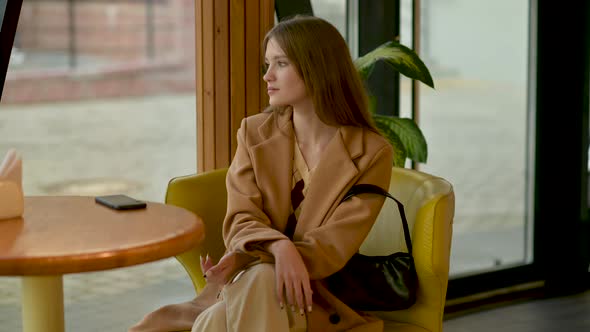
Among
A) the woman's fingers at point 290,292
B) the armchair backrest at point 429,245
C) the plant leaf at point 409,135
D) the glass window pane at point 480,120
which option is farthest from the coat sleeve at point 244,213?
the glass window pane at point 480,120

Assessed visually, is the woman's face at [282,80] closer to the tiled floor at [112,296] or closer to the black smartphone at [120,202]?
the black smartphone at [120,202]

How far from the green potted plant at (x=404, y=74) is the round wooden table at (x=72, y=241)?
1.07 m

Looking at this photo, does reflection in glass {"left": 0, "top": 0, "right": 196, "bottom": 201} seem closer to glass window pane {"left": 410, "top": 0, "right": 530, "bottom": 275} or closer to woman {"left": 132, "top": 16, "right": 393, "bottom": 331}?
glass window pane {"left": 410, "top": 0, "right": 530, "bottom": 275}

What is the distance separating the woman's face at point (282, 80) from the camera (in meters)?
2.40

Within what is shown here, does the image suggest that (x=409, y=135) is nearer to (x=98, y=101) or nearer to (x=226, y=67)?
(x=226, y=67)

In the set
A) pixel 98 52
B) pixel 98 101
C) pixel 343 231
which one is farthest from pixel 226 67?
pixel 98 101

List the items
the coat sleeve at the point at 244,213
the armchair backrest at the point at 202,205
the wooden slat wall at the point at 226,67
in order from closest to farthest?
the coat sleeve at the point at 244,213 → the armchair backrest at the point at 202,205 → the wooden slat wall at the point at 226,67

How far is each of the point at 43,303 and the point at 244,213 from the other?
0.52 metres

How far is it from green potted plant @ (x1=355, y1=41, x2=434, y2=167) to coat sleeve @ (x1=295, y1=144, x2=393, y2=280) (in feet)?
2.62

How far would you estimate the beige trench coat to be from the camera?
2303 mm

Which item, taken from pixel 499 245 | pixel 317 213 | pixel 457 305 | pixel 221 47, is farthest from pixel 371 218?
pixel 499 245

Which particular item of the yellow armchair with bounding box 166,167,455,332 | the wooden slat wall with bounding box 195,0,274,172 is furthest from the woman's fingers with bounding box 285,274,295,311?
the wooden slat wall with bounding box 195,0,274,172

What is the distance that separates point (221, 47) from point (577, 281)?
228 cm

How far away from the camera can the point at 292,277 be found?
2.19 metres
